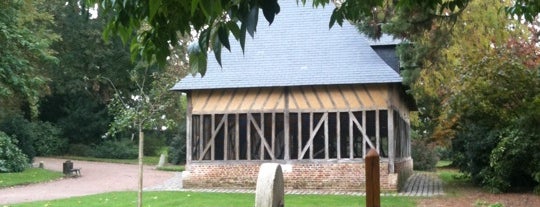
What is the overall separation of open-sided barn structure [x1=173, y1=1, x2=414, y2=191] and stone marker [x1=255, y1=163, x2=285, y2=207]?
1120 cm

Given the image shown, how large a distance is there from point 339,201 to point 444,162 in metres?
28.8

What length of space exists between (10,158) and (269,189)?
21038 mm

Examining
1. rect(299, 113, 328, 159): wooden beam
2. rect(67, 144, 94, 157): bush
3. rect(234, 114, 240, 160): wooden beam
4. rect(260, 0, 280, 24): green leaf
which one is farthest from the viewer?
rect(67, 144, 94, 157): bush

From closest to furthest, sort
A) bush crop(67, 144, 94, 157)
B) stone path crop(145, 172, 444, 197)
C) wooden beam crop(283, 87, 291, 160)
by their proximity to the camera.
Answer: stone path crop(145, 172, 444, 197) < wooden beam crop(283, 87, 291, 160) < bush crop(67, 144, 94, 157)

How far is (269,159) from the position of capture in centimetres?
1911

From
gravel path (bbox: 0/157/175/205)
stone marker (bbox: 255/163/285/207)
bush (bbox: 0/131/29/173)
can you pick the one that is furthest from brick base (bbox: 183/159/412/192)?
stone marker (bbox: 255/163/285/207)

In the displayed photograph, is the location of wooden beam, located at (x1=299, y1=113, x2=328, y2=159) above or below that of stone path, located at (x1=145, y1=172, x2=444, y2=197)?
above

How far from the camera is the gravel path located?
1739cm

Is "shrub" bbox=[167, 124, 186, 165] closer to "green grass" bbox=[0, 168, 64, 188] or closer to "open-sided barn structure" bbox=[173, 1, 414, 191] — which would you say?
"green grass" bbox=[0, 168, 64, 188]

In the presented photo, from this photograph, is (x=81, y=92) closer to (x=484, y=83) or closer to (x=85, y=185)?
(x=85, y=185)

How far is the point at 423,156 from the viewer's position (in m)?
30.6

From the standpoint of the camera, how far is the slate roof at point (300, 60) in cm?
1816

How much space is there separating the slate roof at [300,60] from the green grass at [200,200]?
3.47m

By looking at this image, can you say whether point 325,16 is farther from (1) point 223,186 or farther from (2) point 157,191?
(2) point 157,191
